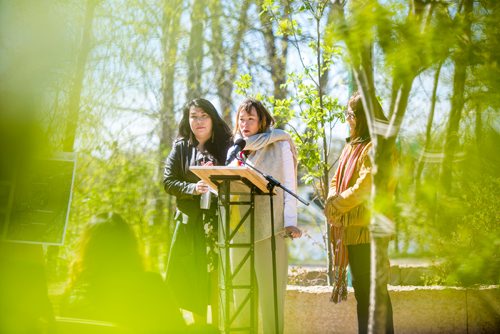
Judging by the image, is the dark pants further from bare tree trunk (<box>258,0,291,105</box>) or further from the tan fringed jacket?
bare tree trunk (<box>258,0,291,105</box>)

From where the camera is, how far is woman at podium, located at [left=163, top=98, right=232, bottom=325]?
13.7 feet

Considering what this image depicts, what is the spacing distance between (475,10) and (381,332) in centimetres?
136

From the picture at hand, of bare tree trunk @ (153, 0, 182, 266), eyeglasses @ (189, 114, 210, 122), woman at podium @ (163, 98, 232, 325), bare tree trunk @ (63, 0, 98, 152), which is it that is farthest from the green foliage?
eyeglasses @ (189, 114, 210, 122)

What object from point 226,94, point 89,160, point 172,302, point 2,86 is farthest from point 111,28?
point 172,302

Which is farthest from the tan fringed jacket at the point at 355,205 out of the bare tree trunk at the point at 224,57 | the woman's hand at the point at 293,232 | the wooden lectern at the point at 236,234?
the bare tree trunk at the point at 224,57

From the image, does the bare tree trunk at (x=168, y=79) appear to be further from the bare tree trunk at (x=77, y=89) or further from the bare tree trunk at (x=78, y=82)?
the bare tree trunk at (x=78, y=82)

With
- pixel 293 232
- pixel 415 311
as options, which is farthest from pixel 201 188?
pixel 415 311

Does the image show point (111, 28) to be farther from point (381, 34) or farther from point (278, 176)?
point (381, 34)

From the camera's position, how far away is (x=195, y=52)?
10.9 metres

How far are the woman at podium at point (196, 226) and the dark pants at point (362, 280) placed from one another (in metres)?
1.06

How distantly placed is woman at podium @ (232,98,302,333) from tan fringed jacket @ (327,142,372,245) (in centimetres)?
27

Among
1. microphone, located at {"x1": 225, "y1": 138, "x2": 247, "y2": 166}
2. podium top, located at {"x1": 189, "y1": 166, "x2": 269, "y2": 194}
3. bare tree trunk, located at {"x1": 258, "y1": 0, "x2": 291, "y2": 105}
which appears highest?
bare tree trunk, located at {"x1": 258, "y1": 0, "x2": 291, "y2": 105}

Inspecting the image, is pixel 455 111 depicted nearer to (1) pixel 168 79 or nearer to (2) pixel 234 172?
(2) pixel 234 172

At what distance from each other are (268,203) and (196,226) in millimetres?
648
